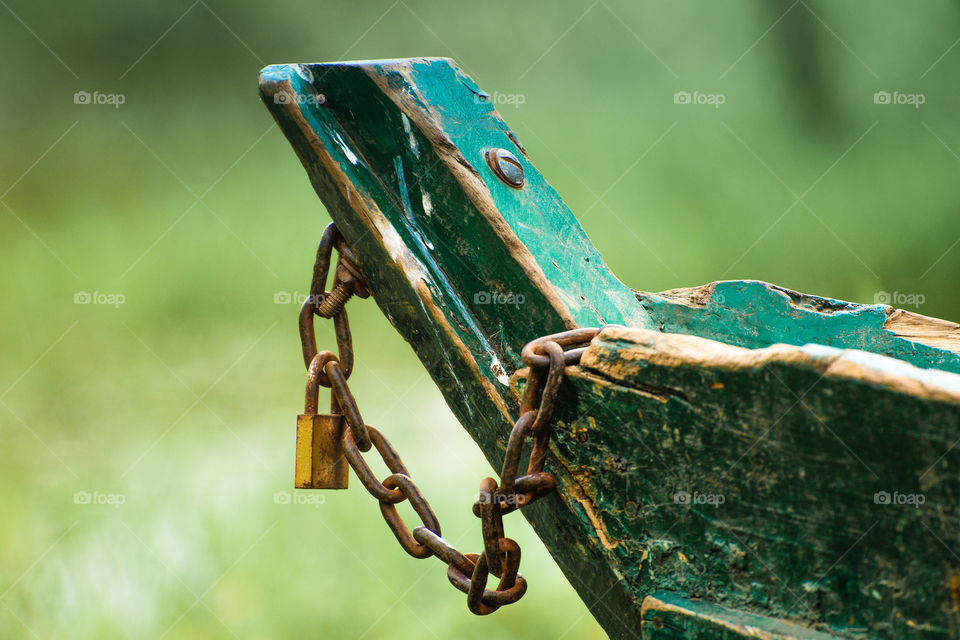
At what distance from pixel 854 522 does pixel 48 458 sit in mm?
2110

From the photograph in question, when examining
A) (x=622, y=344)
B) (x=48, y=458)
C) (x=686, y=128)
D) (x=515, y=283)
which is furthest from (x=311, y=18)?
(x=622, y=344)
